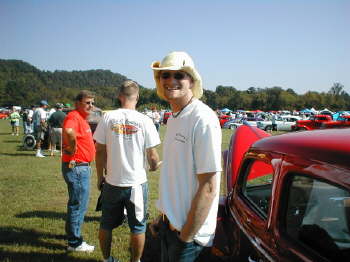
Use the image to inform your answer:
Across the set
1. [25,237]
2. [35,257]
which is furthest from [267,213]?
[25,237]

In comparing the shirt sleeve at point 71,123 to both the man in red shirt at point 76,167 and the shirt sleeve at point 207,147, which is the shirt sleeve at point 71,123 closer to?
the man in red shirt at point 76,167

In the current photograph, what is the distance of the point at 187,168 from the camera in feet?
5.29

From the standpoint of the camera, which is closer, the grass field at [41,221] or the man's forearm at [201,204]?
the man's forearm at [201,204]

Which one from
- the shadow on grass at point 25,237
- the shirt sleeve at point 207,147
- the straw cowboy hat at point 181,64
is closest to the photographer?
the shirt sleeve at point 207,147

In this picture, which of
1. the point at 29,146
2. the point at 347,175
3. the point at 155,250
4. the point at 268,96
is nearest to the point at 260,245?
the point at 347,175

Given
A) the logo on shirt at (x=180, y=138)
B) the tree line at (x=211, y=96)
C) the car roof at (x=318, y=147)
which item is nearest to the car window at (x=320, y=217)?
the car roof at (x=318, y=147)

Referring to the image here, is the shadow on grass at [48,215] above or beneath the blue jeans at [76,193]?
beneath

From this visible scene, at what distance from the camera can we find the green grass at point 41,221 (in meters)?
3.61

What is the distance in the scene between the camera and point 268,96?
93.7 metres

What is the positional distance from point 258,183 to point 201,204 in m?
1.32

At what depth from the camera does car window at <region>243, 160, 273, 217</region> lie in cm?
231

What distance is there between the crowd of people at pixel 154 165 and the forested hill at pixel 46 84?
56654 millimetres

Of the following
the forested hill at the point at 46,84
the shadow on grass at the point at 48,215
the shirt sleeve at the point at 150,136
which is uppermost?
the forested hill at the point at 46,84

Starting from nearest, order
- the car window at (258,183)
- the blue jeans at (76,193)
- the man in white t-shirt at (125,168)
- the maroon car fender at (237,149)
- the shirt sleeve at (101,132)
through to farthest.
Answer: the car window at (258,183)
the maroon car fender at (237,149)
the man in white t-shirt at (125,168)
the shirt sleeve at (101,132)
the blue jeans at (76,193)
